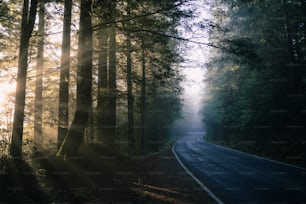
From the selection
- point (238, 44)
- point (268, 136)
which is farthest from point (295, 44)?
point (238, 44)

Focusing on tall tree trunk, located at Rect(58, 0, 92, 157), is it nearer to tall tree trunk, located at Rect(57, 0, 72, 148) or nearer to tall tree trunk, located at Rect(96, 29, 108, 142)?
tall tree trunk, located at Rect(57, 0, 72, 148)

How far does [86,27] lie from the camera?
902 cm

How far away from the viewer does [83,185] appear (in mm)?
7852

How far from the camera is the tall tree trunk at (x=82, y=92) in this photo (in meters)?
8.69

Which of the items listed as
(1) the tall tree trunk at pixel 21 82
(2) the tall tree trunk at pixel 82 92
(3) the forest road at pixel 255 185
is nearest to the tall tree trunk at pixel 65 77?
(2) the tall tree trunk at pixel 82 92

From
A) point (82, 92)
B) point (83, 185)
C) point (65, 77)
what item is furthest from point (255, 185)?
point (65, 77)

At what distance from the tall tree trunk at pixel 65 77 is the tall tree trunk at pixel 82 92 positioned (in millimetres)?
811

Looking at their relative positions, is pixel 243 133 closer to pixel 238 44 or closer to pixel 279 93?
pixel 279 93

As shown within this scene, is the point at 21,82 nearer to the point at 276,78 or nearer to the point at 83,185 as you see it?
the point at 83,185

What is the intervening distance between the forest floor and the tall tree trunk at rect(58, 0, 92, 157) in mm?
505

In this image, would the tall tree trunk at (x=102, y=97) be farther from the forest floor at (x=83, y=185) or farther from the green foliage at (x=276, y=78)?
the green foliage at (x=276, y=78)

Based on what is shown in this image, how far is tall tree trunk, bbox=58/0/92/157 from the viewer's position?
8688 mm

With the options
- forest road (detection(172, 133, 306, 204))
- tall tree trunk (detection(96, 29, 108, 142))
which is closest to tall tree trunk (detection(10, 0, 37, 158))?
tall tree trunk (detection(96, 29, 108, 142))

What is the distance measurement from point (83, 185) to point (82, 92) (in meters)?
3.04
